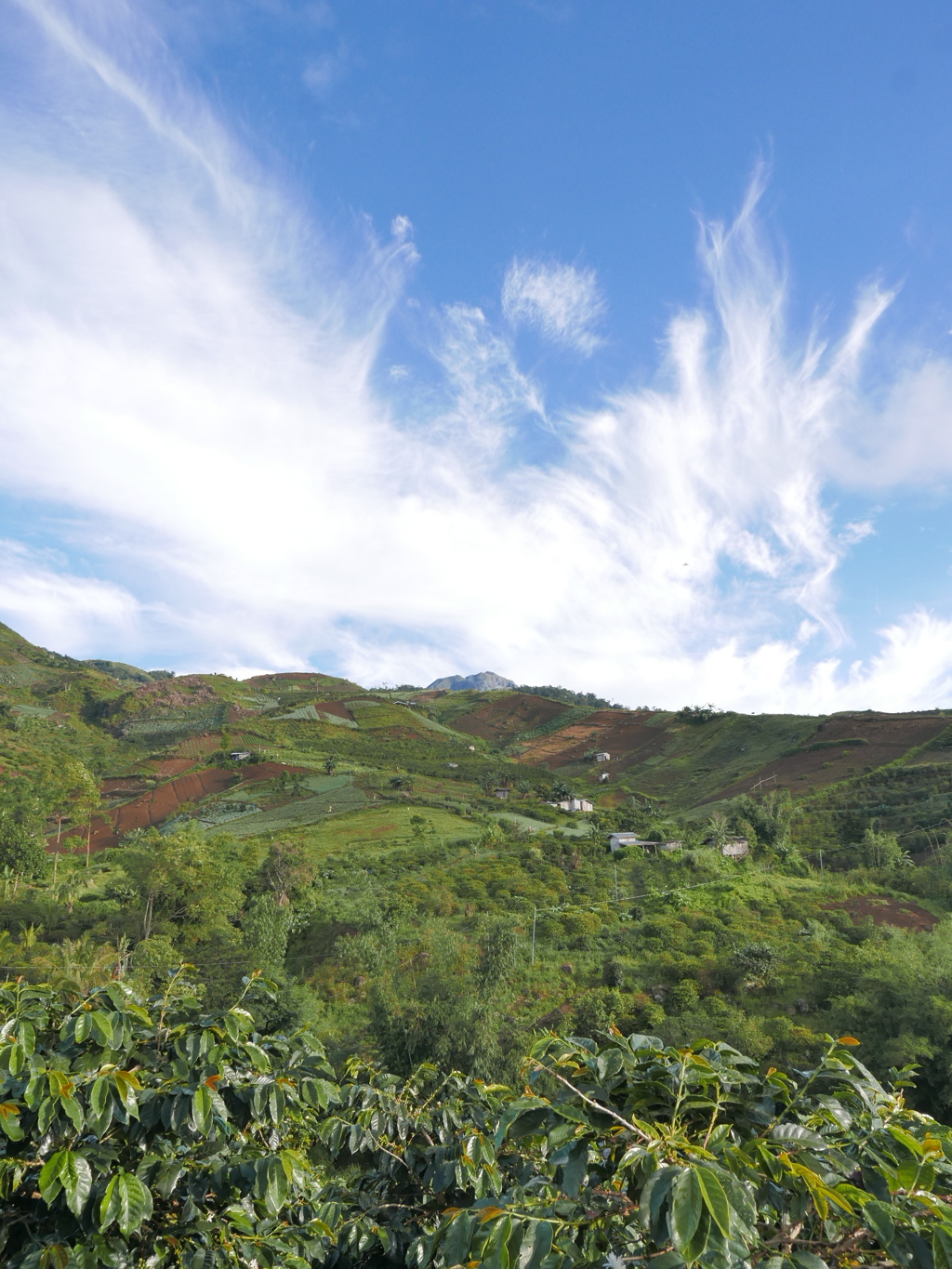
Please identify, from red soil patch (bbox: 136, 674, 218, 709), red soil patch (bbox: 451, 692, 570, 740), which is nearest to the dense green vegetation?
red soil patch (bbox: 136, 674, 218, 709)

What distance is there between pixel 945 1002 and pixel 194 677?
5485 inches

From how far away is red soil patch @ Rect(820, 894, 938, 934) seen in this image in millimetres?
30141

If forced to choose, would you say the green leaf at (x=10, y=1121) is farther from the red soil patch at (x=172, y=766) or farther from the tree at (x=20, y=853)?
the red soil patch at (x=172, y=766)

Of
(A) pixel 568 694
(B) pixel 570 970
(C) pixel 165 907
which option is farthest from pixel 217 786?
(A) pixel 568 694

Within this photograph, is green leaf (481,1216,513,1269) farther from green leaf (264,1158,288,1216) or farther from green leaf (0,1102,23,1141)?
green leaf (0,1102,23,1141)

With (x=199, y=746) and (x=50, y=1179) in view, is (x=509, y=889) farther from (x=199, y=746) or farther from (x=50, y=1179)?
(x=199, y=746)

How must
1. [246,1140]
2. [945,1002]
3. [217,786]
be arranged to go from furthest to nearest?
[217,786] → [945,1002] → [246,1140]

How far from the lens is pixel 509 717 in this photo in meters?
138

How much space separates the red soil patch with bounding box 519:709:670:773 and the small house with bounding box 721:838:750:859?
44.8m

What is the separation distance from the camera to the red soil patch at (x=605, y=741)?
95125 mm

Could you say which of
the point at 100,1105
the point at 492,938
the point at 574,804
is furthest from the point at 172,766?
the point at 100,1105

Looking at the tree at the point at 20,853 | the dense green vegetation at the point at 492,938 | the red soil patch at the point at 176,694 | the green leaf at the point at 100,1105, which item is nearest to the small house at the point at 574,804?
the dense green vegetation at the point at 492,938

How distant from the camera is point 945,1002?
18.4 m

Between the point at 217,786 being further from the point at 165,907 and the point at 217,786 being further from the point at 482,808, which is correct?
the point at 165,907
